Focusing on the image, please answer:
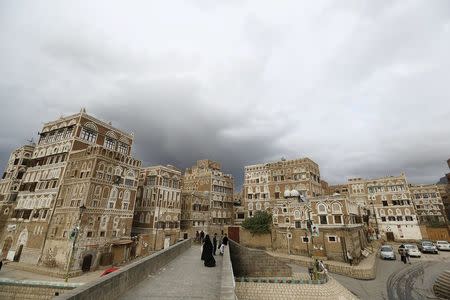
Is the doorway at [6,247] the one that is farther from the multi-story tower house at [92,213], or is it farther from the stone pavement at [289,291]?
the stone pavement at [289,291]

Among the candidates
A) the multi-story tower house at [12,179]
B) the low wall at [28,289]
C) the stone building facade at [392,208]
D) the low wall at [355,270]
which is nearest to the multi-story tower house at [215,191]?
the low wall at [355,270]

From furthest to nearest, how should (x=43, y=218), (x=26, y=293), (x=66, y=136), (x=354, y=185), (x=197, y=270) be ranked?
(x=354, y=185) → (x=66, y=136) → (x=43, y=218) → (x=26, y=293) → (x=197, y=270)

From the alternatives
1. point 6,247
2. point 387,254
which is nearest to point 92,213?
point 6,247

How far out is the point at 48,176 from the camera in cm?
3881

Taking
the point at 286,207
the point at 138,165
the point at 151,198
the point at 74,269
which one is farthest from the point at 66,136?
the point at 286,207

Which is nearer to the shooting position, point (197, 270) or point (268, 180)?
point (197, 270)

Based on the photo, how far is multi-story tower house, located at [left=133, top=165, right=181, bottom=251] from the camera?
144ft

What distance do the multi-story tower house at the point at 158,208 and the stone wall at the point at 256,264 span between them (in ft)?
74.2

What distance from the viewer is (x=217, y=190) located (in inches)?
2426

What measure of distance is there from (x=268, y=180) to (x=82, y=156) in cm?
4203

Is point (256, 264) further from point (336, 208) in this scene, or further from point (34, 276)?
point (34, 276)

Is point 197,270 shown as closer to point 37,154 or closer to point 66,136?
point 66,136

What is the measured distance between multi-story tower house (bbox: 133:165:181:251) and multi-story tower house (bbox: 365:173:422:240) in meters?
50.5

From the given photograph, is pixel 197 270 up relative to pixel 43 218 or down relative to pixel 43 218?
down
